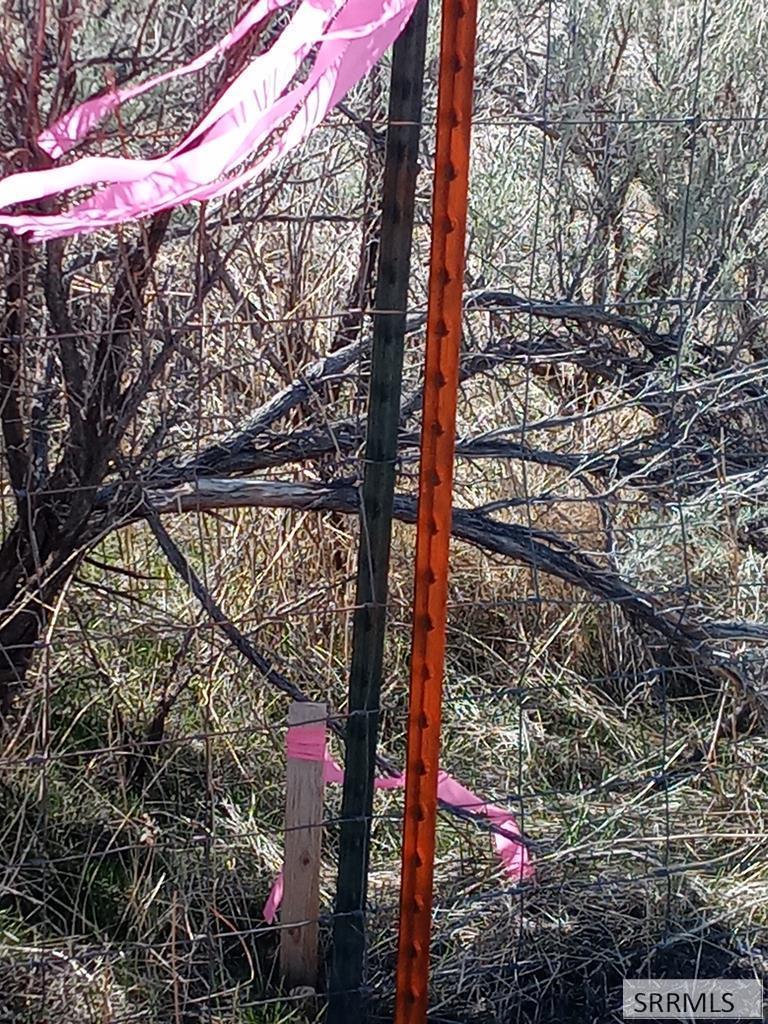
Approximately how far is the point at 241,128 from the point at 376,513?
0.71 metres

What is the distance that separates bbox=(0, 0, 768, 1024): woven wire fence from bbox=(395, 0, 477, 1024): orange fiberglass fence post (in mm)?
249

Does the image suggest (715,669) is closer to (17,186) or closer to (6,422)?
(6,422)

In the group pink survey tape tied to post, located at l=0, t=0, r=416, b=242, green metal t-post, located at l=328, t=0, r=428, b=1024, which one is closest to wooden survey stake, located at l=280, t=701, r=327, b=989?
green metal t-post, located at l=328, t=0, r=428, b=1024

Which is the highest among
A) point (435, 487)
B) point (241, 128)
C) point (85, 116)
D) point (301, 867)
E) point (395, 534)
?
point (85, 116)

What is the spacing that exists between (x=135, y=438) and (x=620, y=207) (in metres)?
1.78

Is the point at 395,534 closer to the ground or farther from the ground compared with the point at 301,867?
farther from the ground

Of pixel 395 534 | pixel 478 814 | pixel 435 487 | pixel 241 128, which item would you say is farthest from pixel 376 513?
pixel 395 534

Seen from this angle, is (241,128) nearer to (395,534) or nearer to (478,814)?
(478,814)

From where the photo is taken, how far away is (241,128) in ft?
6.91

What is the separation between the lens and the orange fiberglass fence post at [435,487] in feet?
7.08

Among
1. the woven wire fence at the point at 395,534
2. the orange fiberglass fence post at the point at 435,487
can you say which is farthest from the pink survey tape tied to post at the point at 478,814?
the orange fiberglass fence post at the point at 435,487

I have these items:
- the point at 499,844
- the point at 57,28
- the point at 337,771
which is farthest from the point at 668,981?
the point at 57,28

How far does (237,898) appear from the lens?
3164 millimetres

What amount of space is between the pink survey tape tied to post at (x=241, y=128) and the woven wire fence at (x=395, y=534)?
318 millimetres
